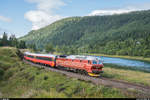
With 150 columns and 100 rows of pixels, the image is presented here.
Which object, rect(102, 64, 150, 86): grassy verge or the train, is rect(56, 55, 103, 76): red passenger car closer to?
the train

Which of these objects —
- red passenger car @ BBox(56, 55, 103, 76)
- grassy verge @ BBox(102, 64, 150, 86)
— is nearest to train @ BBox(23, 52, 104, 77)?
red passenger car @ BBox(56, 55, 103, 76)

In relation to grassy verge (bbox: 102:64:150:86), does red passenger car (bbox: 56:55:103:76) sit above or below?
above

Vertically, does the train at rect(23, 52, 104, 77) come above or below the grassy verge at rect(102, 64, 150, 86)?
above

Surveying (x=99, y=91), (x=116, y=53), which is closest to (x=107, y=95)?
(x=99, y=91)

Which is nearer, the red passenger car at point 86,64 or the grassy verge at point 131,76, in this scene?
the grassy verge at point 131,76

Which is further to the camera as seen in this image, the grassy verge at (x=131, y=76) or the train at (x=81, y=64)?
the train at (x=81, y=64)

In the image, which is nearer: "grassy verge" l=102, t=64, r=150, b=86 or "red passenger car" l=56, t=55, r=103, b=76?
"grassy verge" l=102, t=64, r=150, b=86

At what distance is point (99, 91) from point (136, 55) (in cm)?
11783

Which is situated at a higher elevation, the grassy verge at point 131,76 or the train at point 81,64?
the train at point 81,64

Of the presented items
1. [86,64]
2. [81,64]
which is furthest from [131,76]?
[81,64]

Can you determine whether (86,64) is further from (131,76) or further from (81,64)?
(131,76)

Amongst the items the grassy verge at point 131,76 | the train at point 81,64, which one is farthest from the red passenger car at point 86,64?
the grassy verge at point 131,76

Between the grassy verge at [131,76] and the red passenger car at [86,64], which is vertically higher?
the red passenger car at [86,64]

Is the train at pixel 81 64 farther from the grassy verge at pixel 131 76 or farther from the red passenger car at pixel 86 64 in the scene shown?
the grassy verge at pixel 131 76
